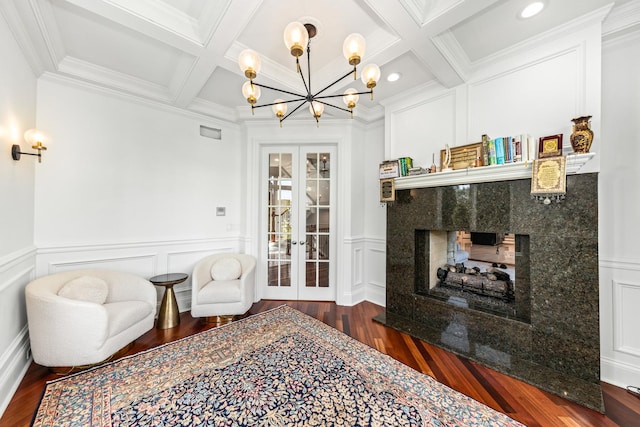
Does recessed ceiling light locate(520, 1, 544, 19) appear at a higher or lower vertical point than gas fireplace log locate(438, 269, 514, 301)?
higher

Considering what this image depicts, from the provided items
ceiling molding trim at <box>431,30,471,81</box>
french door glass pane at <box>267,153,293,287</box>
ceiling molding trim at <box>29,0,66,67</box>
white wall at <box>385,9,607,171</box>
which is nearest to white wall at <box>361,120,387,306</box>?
white wall at <box>385,9,607,171</box>

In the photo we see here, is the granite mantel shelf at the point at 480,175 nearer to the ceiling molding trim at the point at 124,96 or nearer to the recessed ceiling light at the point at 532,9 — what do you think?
the recessed ceiling light at the point at 532,9

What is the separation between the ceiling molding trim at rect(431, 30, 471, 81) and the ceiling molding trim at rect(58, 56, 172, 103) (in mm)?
3209

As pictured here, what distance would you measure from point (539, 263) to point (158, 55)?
4125mm

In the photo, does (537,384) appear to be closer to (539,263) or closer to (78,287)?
(539,263)

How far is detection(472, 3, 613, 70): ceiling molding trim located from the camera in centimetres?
198

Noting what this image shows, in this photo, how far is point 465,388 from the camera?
6.55ft

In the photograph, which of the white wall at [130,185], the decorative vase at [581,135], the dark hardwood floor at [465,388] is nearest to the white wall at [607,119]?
the decorative vase at [581,135]

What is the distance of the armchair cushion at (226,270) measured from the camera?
3.39m

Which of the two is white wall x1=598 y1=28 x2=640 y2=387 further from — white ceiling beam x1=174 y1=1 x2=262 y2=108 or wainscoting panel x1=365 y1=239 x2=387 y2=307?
white ceiling beam x1=174 y1=1 x2=262 y2=108

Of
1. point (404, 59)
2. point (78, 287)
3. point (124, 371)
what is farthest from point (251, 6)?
point (124, 371)

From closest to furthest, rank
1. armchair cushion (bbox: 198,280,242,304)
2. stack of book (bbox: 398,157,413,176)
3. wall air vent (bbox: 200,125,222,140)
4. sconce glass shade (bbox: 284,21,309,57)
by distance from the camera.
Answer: sconce glass shade (bbox: 284,21,309,57)
armchair cushion (bbox: 198,280,242,304)
stack of book (bbox: 398,157,413,176)
wall air vent (bbox: 200,125,222,140)

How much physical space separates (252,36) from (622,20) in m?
3.05

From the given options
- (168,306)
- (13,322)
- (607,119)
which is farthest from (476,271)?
(13,322)
